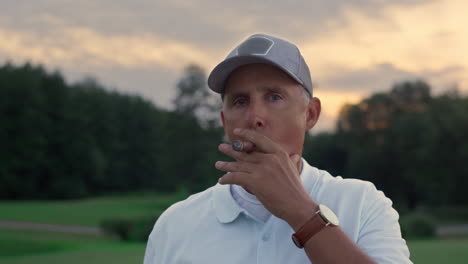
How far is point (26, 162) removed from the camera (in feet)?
170

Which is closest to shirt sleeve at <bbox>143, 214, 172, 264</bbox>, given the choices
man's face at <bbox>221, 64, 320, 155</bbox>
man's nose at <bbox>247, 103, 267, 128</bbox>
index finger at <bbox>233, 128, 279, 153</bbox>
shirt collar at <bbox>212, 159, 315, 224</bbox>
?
shirt collar at <bbox>212, 159, 315, 224</bbox>

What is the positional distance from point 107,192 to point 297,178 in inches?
2377

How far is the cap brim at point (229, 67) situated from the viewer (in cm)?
198

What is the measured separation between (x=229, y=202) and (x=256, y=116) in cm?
41

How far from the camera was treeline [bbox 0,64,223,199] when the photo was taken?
169ft

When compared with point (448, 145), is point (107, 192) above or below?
below

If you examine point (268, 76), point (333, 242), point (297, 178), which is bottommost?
point (333, 242)

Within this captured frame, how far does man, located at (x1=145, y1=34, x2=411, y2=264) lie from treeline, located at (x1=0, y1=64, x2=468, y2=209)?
44090 millimetres

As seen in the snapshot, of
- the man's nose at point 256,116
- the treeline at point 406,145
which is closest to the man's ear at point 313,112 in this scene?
the man's nose at point 256,116

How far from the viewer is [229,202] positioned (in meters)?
2.17

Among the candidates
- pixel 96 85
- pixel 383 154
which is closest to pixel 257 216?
pixel 383 154

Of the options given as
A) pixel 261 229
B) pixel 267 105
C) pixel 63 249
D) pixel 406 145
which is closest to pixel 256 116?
pixel 267 105

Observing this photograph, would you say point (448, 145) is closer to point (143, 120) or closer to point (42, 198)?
point (143, 120)

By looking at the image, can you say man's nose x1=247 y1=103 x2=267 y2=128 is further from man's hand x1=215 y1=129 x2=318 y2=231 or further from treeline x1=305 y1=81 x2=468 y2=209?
treeline x1=305 y1=81 x2=468 y2=209
